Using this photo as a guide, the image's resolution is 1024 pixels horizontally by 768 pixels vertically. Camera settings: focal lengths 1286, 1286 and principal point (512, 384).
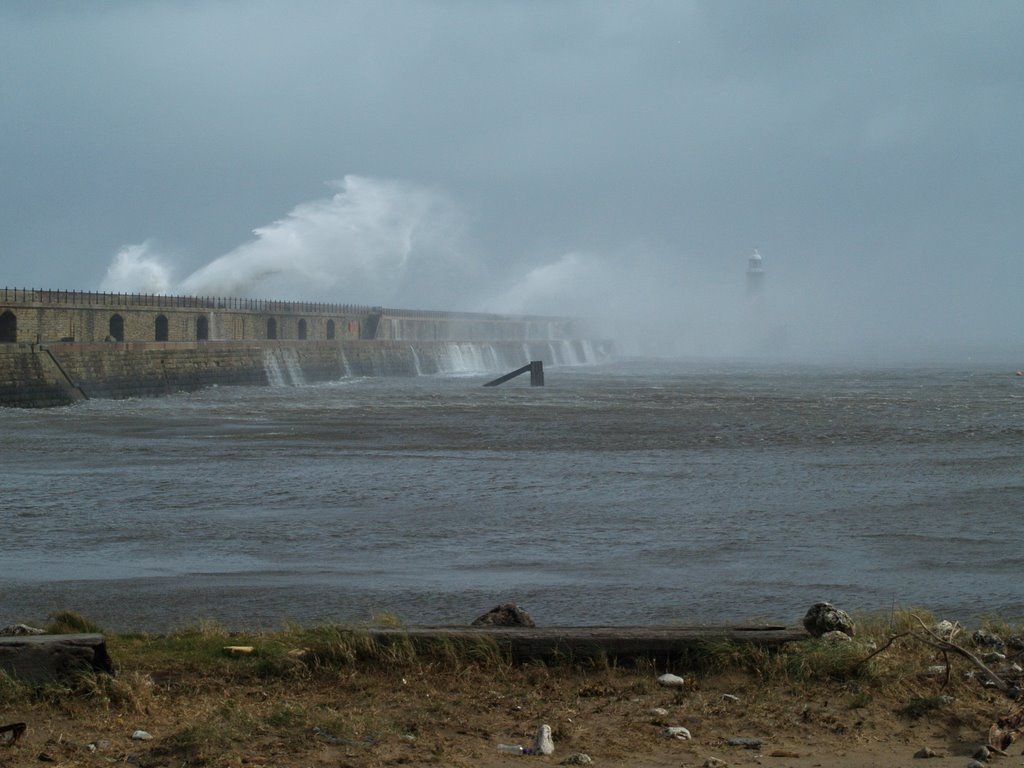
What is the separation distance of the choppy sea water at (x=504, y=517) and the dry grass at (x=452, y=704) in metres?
2.21

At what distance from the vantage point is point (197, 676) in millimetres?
5781

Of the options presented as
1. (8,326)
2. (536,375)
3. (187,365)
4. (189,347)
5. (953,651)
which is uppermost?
(8,326)

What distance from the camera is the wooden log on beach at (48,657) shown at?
5371 mm

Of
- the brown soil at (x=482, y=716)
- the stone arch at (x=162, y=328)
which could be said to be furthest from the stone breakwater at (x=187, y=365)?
the brown soil at (x=482, y=716)

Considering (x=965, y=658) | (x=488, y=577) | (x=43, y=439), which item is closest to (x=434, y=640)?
(x=965, y=658)

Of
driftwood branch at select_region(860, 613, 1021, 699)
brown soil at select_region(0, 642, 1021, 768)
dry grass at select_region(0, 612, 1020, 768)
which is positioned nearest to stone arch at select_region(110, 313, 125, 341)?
dry grass at select_region(0, 612, 1020, 768)

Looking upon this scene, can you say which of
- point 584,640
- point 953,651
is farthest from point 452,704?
point 953,651

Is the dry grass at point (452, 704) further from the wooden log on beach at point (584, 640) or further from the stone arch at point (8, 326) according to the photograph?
the stone arch at point (8, 326)

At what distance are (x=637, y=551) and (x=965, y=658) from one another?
18.0 ft

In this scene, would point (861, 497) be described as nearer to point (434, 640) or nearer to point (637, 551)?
point (637, 551)

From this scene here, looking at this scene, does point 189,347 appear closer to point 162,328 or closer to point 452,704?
point 162,328

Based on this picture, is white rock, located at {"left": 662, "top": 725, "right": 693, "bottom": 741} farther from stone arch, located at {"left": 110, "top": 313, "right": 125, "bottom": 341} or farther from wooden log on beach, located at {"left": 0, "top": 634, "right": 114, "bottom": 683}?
stone arch, located at {"left": 110, "top": 313, "right": 125, "bottom": 341}

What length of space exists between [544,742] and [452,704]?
66 cm

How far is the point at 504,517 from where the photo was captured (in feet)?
44.5
